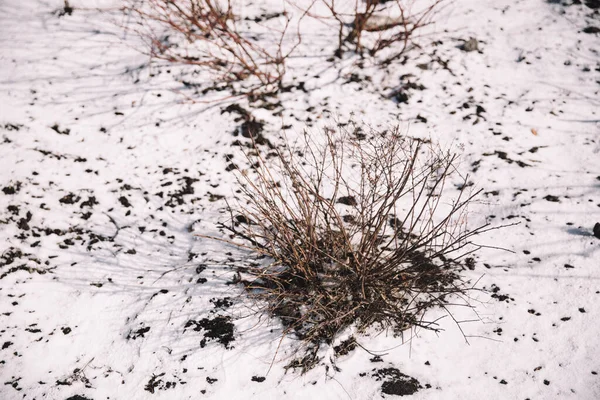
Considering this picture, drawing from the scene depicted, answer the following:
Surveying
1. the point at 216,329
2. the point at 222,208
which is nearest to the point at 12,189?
the point at 222,208

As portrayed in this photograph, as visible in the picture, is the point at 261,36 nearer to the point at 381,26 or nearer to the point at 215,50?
the point at 215,50

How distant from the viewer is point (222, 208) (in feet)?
8.11

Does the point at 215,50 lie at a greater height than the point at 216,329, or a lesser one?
greater

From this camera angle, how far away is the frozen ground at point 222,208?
5.79ft

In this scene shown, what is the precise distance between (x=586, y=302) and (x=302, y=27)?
3.44 metres

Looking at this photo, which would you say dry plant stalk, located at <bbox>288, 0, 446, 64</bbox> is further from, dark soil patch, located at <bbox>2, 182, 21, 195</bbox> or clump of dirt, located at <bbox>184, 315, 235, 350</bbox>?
dark soil patch, located at <bbox>2, 182, 21, 195</bbox>

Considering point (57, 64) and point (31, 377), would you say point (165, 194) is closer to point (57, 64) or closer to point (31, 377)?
point (31, 377)

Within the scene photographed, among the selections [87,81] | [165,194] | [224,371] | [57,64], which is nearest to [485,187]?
[224,371]

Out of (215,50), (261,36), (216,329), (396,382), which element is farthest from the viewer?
(261,36)

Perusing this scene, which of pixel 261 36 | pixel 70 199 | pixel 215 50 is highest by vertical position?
pixel 261 36

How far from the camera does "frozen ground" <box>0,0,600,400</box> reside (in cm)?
176

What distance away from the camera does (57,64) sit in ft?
10.8

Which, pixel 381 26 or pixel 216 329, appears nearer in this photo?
pixel 216 329

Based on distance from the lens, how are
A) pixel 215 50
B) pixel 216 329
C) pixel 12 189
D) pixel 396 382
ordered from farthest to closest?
pixel 215 50 < pixel 12 189 < pixel 216 329 < pixel 396 382
